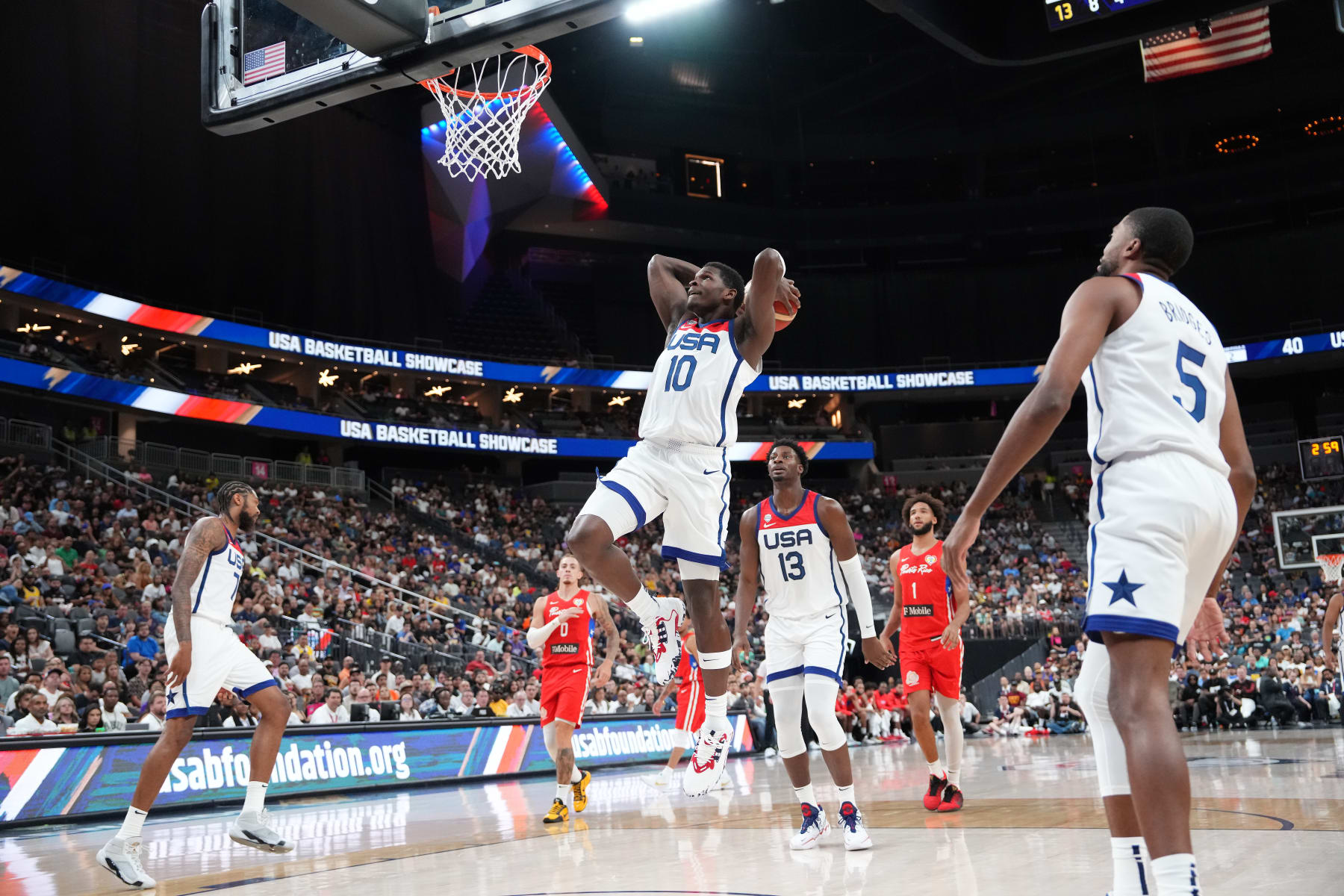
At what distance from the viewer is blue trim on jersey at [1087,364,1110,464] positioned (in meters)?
3.45

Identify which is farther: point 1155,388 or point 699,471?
point 699,471

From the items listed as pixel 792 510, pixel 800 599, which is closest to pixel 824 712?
pixel 800 599

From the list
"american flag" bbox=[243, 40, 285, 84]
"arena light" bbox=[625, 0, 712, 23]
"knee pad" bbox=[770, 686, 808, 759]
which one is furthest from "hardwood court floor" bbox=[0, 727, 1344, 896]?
"american flag" bbox=[243, 40, 285, 84]

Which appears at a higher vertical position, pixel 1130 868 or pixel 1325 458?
pixel 1325 458

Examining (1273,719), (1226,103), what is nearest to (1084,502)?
(1226,103)

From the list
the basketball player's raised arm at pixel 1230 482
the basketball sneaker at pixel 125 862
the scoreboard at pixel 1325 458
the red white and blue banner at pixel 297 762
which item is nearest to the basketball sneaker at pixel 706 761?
the basketball player's raised arm at pixel 1230 482

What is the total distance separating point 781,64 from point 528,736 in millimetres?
34200

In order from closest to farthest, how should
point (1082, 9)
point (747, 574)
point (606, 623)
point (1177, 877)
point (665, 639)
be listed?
point (1177, 877)
point (665, 639)
point (1082, 9)
point (747, 574)
point (606, 623)

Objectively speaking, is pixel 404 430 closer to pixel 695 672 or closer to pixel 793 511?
pixel 695 672

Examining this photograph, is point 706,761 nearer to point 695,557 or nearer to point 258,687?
point 695,557

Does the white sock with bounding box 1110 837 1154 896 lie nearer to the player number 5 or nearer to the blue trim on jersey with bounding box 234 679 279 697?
the player number 5

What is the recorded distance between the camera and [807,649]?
24.2 feet

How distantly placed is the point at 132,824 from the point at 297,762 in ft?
20.5

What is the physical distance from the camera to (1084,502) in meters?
37.8
